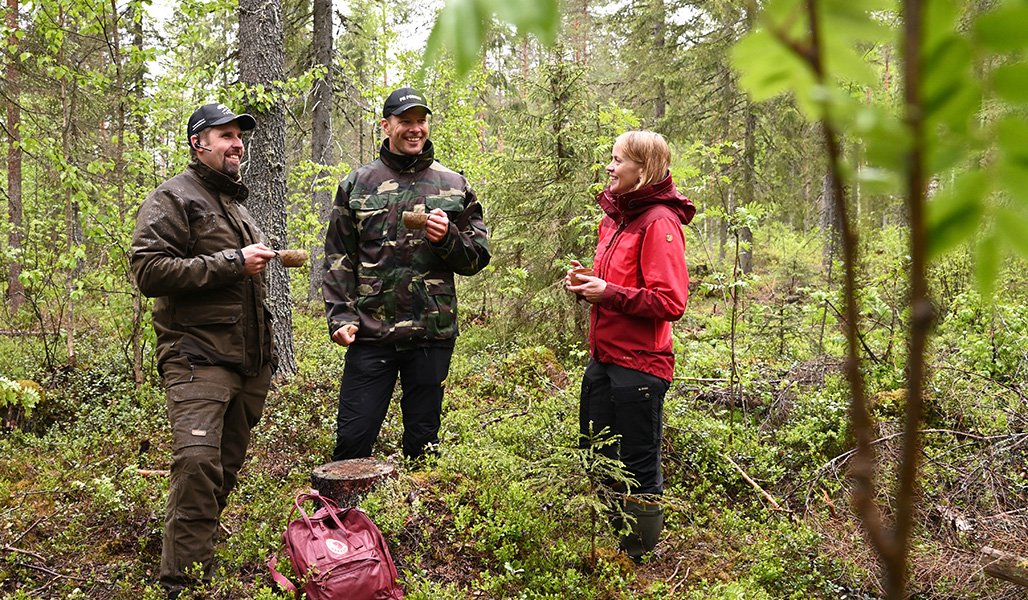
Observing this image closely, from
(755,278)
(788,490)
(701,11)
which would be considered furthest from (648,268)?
(701,11)

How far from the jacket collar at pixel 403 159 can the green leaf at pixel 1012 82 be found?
12.5 feet

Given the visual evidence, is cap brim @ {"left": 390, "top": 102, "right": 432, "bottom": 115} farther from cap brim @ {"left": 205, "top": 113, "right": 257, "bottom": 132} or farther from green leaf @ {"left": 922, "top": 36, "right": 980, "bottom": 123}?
green leaf @ {"left": 922, "top": 36, "right": 980, "bottom": 123}

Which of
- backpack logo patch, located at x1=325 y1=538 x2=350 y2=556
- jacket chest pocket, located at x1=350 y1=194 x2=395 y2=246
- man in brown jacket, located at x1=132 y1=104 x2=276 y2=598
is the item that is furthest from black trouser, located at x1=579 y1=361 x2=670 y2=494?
man in brown jacket, located at x1=132 y1=104 x2=276 y2=598

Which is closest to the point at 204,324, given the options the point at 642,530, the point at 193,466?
the point at 193,466

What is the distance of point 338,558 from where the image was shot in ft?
9.97

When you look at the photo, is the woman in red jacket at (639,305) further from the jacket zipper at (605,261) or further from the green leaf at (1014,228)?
the green leaf at (1014,228)

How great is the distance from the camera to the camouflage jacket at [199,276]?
315 cm

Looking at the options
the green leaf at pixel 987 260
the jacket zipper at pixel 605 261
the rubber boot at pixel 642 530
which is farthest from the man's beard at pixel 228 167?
the green leaf at pixel 987 260

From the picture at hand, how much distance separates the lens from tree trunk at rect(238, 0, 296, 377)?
6.65 metres

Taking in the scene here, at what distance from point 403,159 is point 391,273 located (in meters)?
0.74

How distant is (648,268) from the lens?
3365mm

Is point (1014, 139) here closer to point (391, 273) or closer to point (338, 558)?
point (338, 558)

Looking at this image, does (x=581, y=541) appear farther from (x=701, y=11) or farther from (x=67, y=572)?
(x=701, y=11)

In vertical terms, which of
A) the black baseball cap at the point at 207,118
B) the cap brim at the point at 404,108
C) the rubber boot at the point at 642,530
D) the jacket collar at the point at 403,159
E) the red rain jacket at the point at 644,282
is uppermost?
the cap brim at the point at 404,108
